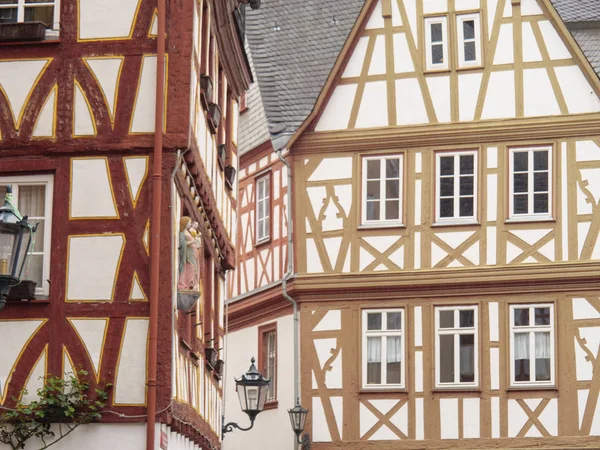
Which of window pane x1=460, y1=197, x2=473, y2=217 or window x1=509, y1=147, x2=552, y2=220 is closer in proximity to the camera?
window x1=509, y1=147, x2=552, y2=220

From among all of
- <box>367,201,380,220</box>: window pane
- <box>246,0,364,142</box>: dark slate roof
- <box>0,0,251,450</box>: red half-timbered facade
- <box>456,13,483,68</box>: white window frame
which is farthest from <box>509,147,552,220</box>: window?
<box>0,0,251,450</box>: red half-timbered facade

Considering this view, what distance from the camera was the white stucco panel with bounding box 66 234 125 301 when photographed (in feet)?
48.2

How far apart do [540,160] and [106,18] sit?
12.3 meters

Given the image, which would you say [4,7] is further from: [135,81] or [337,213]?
[337,213]

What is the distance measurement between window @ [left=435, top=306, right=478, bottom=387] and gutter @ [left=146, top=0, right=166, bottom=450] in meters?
11.6

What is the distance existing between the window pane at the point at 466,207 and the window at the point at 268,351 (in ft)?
13.5

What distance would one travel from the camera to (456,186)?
1029 inches

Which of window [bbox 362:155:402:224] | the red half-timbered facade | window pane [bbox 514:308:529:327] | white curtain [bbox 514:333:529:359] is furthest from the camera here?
window [bbox 362:155:402:224]

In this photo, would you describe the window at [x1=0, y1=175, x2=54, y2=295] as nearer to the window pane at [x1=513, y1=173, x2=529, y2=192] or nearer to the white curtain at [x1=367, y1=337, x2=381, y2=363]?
the white curtain at [x1=367, y1=337, x2=381, y2=363]

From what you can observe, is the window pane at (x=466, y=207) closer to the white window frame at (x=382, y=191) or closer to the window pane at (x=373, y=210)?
the white window frame at (x=382, y=191)

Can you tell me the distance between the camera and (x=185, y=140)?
14.9m

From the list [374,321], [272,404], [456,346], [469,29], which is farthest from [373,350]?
[469,29]

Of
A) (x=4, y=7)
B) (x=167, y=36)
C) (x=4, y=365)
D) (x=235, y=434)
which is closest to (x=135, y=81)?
(x=167, y=36)

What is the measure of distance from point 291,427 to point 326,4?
30.1ft
